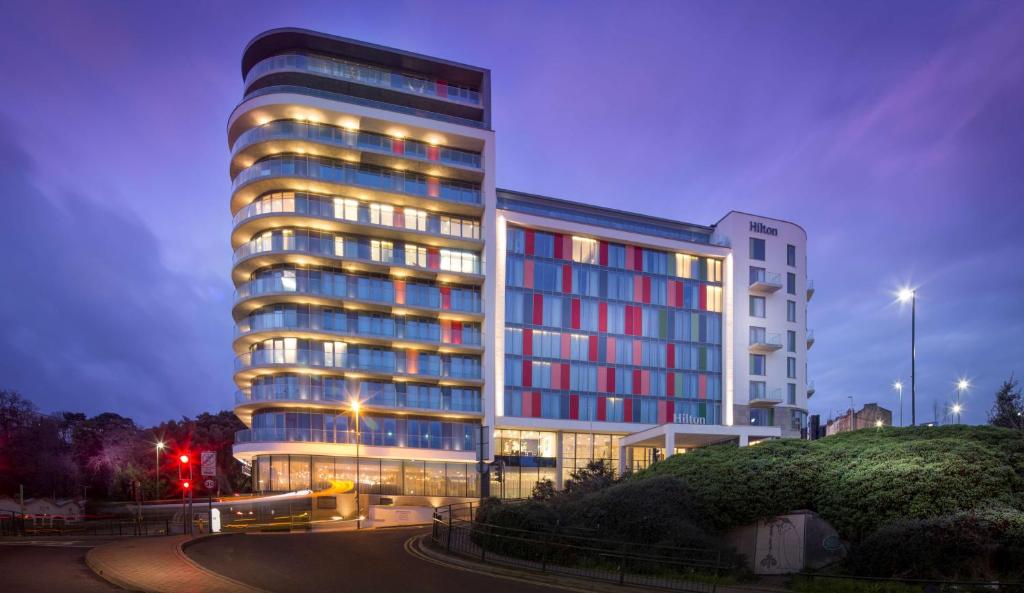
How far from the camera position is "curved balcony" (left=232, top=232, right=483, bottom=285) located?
55.4 metres

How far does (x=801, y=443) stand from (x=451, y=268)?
37.3 metres

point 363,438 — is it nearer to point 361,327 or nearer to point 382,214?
point 361,327

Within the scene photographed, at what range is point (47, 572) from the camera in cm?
1756

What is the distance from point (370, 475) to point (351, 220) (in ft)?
64.5

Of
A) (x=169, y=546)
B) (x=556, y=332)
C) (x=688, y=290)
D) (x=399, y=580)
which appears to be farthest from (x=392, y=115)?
(x=399, y=580)

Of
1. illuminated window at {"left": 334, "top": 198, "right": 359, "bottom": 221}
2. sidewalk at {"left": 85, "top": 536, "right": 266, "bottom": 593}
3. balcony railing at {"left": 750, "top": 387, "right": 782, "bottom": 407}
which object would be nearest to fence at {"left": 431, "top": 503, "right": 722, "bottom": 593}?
sidewalk at {"left": 85, "top": 536, "right": 266, "bottom": 593}

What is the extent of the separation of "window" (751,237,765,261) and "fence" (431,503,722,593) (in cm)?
5558

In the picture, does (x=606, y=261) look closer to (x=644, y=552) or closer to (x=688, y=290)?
(x=688, y=290)

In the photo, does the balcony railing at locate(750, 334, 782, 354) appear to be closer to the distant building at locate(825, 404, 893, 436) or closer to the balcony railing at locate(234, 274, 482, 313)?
the balcony railing at locate(234, 274, 482, 313)

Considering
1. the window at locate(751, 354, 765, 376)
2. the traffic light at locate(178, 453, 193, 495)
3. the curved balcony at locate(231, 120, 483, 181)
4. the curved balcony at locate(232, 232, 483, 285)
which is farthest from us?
the window at locate(751, 354, 765, 376)

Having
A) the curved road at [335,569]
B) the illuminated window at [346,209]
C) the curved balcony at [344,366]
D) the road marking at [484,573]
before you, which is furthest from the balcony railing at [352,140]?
the road marking at [484,573]

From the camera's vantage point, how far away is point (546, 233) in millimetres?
64125

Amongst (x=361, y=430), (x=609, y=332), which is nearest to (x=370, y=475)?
(x=361, y=430)

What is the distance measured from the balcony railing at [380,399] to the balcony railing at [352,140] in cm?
1890
